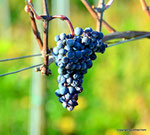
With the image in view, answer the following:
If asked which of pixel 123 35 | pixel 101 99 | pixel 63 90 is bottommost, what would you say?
pixel 101 99

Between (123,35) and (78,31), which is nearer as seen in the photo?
(78,31)

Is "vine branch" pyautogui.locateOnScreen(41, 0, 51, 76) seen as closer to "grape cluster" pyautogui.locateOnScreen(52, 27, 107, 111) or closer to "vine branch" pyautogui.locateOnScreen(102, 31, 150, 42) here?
"grape cluster" pyautogui.locateOnScreen(52, 27, 107, 111)

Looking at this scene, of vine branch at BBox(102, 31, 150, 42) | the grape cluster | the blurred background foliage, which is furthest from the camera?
the blurred background foliage

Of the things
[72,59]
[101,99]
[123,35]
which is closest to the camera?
[72,59]

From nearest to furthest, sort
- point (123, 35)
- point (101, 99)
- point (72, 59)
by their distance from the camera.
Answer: point (72, 59) → point (123, 35) → point (101, 99)

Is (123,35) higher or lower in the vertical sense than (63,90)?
higher

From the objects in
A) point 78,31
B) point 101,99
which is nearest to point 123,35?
point 78,31

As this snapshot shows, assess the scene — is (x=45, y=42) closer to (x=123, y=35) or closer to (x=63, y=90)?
(x=63, y=90)

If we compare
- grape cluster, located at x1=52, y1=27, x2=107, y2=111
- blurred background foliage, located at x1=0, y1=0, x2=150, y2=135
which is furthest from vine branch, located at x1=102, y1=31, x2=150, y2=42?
blurred background foliage, located at x1=0, y1=0, x2=150, y2=135

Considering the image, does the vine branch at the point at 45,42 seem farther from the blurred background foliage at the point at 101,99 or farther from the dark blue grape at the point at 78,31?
the blurred background foliage at the point at 101,99
